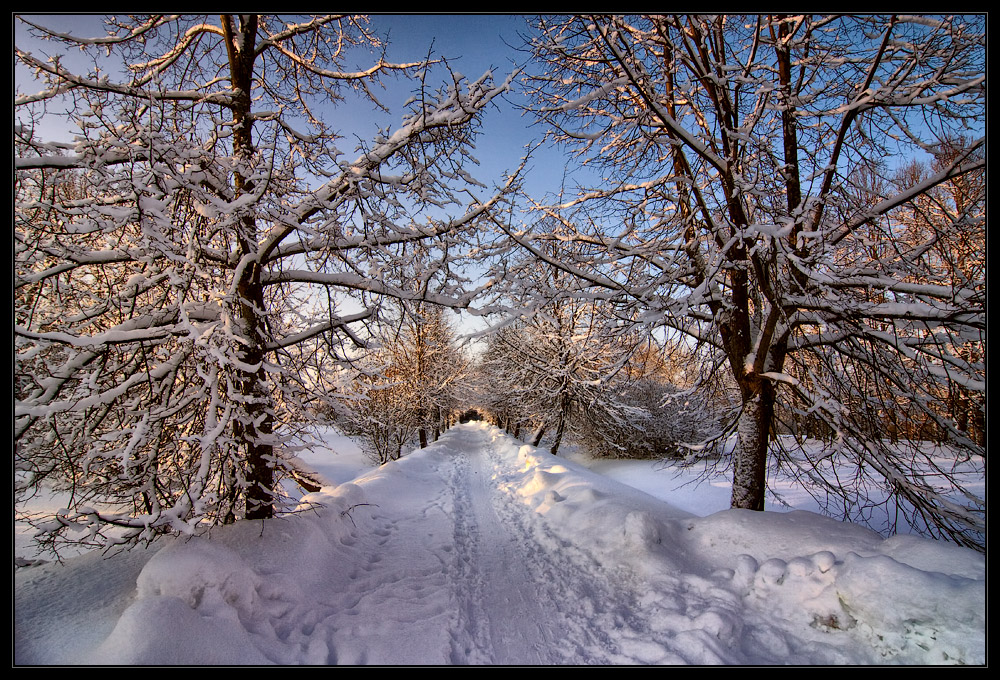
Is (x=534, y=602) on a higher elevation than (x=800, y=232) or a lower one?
lower

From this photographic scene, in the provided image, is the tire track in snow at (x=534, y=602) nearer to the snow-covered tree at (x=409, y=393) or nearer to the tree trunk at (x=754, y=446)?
the tree trunk at (x=754, y=446)

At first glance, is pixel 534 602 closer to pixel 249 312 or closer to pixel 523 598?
pixel 523 598

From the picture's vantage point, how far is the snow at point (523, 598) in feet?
7.38

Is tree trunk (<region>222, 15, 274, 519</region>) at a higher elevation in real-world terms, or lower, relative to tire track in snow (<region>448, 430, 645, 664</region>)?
higher

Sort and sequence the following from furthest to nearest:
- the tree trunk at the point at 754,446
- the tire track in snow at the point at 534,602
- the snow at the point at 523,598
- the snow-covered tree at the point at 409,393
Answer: the snow-covered tree at the point at 409,393
the tree trunk at the point at 754,446
the tire track in snow at the point at 534,602
the snow at the point at 523,598

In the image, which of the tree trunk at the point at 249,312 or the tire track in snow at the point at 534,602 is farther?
the tree trunk at the point at 249,312

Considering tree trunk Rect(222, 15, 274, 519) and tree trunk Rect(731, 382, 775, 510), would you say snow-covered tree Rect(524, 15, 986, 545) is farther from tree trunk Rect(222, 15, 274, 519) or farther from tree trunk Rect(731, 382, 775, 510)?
tree trunk Rect(222, 15, 274, 519)

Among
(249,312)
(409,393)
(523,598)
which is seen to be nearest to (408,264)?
(249,312)

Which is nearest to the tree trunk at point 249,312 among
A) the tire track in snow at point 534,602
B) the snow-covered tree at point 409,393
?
the tire track in snow at point 534,602

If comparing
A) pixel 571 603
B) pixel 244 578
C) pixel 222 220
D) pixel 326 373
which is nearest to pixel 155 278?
pixel 222 220

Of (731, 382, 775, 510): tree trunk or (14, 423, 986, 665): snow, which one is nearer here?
(14, 423, 986, 665): snow

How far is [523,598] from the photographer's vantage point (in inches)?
138

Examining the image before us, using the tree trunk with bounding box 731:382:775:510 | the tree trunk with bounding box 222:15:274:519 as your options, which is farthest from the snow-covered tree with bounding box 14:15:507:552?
the tree trunk with bounding box 731:382:775:510

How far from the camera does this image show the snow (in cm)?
225
